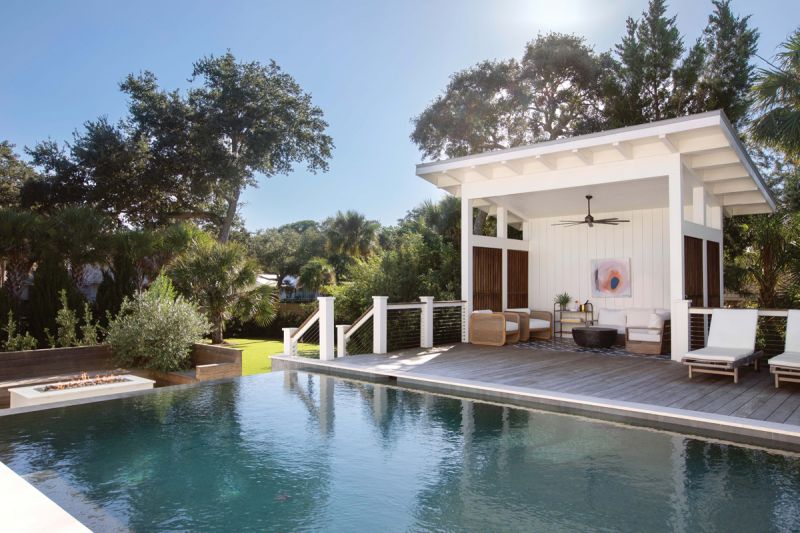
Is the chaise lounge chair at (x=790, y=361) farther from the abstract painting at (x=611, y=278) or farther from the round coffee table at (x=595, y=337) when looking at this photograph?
the abstract painting at (x=611, y=278)

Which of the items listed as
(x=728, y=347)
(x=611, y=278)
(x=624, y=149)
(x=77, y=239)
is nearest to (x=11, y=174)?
(x=77, y=239)

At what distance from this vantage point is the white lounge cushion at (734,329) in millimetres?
7598

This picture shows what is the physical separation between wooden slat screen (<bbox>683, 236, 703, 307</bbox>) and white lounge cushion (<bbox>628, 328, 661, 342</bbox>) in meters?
0.91

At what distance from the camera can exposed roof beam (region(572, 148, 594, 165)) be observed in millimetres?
9617

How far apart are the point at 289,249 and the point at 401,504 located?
42931mm

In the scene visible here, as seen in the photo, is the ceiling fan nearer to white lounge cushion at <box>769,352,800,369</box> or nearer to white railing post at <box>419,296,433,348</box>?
white railing post at <box>419,296,433,348</box>

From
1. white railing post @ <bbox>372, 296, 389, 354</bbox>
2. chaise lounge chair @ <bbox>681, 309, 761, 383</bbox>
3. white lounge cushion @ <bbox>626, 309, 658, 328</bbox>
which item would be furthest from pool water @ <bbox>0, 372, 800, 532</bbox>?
white lounge cushion @ <bbox>626, 309, 658, 328</bbox>

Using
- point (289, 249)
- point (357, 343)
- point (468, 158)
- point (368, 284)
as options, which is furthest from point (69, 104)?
point (289, 249)

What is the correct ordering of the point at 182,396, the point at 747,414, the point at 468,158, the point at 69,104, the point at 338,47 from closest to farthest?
the point at 747,414, the point at 182,396, the point at 468,158, the point at 338,47, the point at 69,104

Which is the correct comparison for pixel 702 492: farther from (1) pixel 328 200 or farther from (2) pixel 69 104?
(1) pixel 328 200

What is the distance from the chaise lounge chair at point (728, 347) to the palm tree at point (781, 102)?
4616 millimetres

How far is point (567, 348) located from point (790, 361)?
4.84m

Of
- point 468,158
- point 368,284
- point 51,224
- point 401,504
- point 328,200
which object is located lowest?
point 401,504

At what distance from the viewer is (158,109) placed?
24.5 metres
